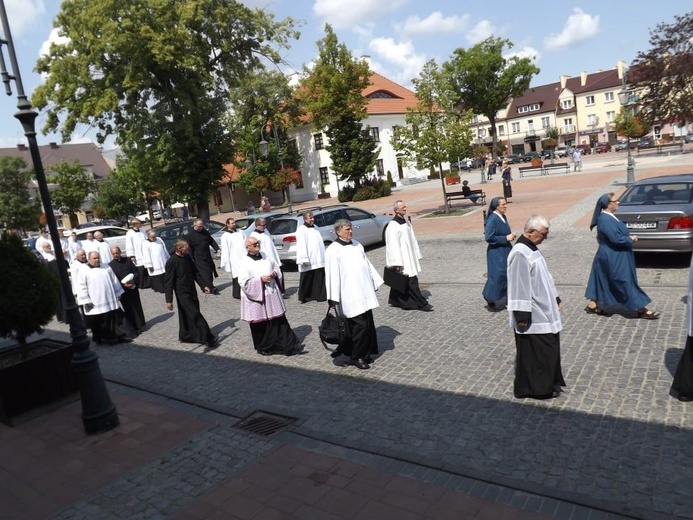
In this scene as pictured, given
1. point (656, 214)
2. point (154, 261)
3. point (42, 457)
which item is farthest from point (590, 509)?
point (154, 261)

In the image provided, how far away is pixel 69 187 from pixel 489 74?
45.5 metres

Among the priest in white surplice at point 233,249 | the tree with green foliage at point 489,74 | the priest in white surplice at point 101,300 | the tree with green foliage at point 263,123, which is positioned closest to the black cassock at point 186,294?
the priest in white surplice at point 101,300

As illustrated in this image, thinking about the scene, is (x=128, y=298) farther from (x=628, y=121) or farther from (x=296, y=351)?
(x=628, y=121)

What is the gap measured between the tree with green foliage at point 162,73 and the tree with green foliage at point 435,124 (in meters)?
11.5

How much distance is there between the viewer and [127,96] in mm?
27984

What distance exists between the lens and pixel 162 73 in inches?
1090

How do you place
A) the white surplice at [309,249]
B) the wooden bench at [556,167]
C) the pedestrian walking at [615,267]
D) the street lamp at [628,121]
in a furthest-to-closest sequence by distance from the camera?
the wooden bench at [556,167] → the street lamp at [628,121] → the white surplice at [309,249] → the pedestrian walking at [615,267]

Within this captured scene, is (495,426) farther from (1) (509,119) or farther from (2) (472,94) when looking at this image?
(1) (509,119)

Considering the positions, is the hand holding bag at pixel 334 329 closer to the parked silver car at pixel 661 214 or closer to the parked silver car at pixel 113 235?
the parked silver car at pixel 661 214

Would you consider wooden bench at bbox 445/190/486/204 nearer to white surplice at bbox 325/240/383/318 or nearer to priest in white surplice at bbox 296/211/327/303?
priest in white surplice at bbox 296/211/327/303

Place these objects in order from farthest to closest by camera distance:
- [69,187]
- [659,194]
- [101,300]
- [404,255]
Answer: [69,187], [659,194], [101,300], [404,255]

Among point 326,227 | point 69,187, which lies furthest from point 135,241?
point 69,187

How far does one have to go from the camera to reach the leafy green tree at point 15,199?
43.8m

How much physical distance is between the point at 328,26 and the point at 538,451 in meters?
36.8
